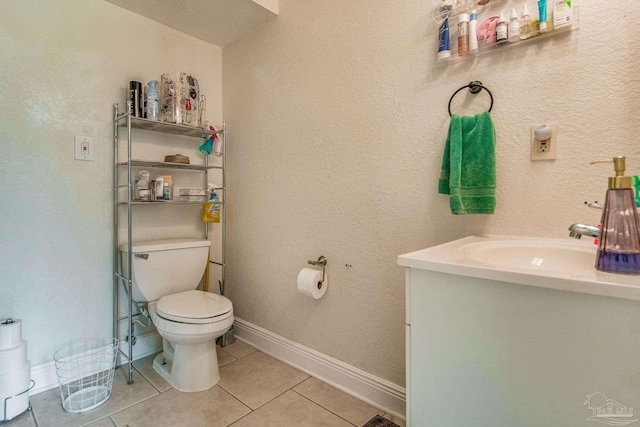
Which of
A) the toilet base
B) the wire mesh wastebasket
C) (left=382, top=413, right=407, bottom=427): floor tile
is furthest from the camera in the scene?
the toilet base

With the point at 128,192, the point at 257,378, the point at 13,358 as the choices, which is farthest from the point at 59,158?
the point at 257,378

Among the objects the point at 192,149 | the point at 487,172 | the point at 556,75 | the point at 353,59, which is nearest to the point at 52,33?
the point at 192,149

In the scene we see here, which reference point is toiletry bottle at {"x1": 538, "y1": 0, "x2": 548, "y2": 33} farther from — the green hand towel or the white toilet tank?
the white toilet tank

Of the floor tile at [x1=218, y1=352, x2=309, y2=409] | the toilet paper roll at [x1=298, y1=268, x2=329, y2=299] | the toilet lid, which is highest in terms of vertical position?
the toilet paper roll at [x1=298, y1=268, x2=329, y2=299]

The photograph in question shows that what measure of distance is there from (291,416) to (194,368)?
0.57 metres

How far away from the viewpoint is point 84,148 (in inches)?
67.6

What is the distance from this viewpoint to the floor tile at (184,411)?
1.36 m

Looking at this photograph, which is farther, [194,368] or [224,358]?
[224,358]

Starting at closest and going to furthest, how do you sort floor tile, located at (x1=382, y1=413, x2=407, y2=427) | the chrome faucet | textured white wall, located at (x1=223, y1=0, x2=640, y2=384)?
1. the chrome faucet
2. textured white wall, located at (x1=223, y1=0, x2=640, y2=384)
3. floor tile, located at (x1=382, y1=413, x2=407, y2=427)

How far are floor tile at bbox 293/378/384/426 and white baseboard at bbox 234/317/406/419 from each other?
0.03m

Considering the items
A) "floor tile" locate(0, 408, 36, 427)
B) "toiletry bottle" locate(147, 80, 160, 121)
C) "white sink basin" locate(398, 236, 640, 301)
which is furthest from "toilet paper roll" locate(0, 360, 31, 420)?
"white sink basin" locate(398, 236, 640, 301)

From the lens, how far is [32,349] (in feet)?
5.18

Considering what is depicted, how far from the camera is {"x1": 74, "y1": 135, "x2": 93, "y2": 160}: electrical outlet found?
1.70m

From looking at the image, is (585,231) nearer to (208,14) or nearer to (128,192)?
(128,192)
